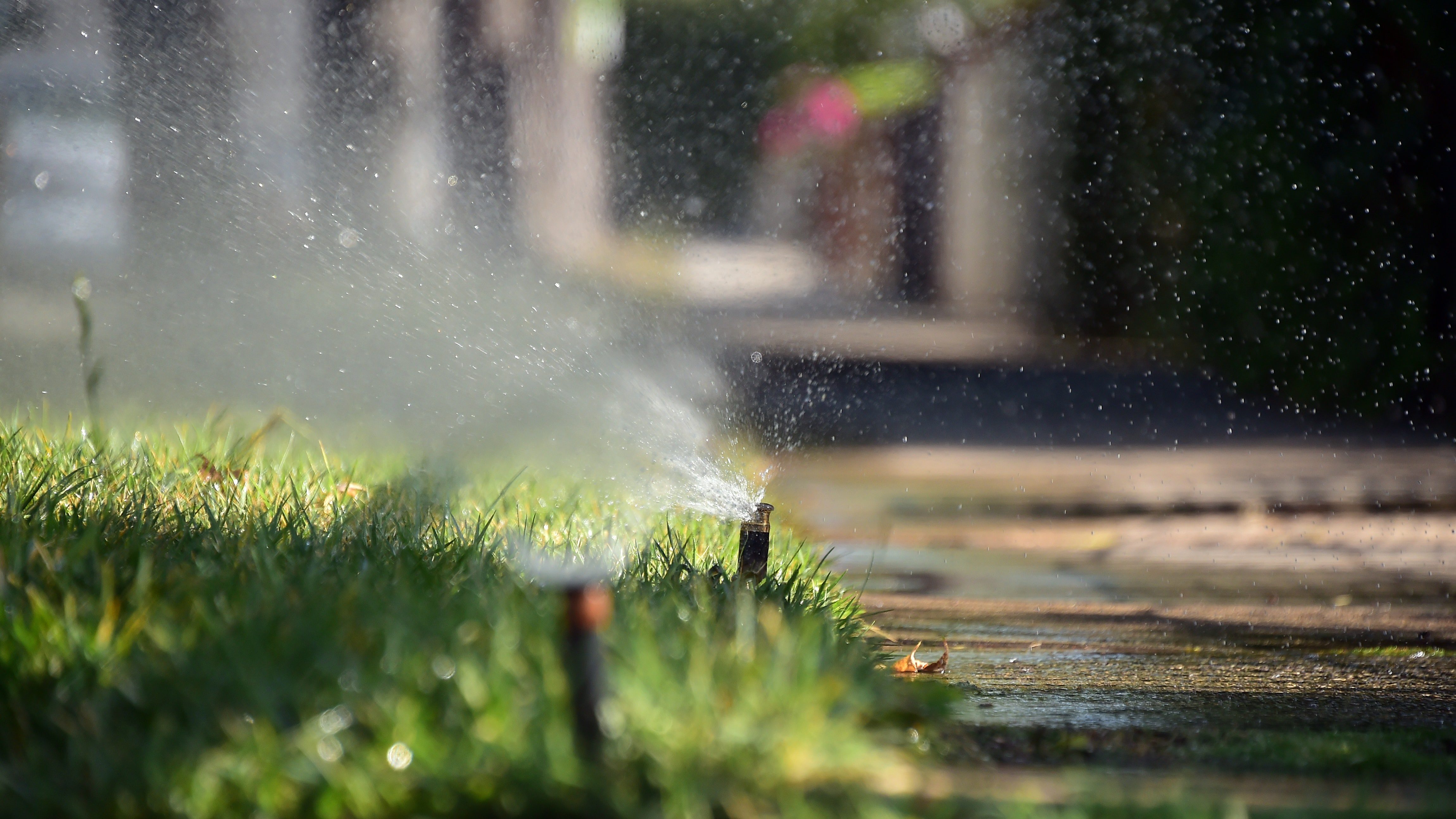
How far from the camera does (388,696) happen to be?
1631 millimetres

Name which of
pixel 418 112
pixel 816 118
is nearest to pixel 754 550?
pixel 418 112

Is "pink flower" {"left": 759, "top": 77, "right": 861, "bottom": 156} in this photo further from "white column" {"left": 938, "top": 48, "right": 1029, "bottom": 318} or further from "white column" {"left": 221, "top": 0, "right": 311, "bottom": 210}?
"white column" {"left": 221, "top": 0, "right": 311, "bottom": 210}

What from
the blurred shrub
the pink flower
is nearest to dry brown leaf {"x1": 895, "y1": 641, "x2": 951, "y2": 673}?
the blurred shrub

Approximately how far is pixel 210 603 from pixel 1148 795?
1.37 meters

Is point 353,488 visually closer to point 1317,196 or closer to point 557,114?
point 1317,196

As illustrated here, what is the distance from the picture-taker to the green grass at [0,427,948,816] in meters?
1.55

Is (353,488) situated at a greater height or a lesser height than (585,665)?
greater

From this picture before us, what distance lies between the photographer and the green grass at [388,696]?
1.55m

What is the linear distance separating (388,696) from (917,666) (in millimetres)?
1529

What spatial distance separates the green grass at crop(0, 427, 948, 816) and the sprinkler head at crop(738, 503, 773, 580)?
31 cm

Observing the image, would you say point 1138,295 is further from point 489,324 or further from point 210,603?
point 210,603

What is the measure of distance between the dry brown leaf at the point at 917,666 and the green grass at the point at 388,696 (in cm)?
46

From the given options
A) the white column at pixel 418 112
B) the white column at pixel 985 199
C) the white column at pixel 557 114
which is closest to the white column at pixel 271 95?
the white column at pixel 418 112

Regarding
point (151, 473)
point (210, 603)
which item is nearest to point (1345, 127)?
point (151, 473)
